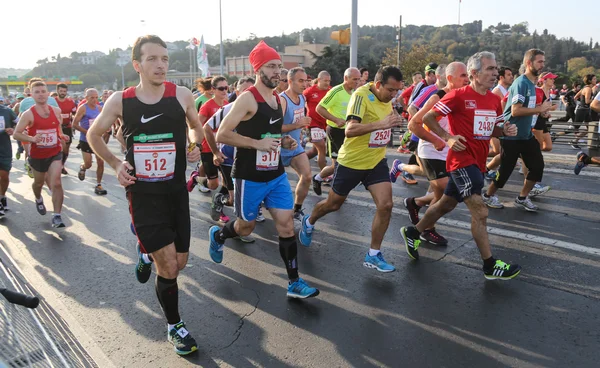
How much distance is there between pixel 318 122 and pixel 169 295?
545 centimetres

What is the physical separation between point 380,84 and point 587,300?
8.34ft

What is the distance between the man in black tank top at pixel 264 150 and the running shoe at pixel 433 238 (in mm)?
1970

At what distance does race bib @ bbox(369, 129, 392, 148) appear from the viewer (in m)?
4.71

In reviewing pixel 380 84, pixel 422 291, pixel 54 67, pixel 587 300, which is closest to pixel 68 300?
pixel 422 291

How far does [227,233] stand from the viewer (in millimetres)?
4680

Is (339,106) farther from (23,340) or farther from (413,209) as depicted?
(23,340)

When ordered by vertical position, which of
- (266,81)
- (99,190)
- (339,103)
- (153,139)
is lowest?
(99,190)

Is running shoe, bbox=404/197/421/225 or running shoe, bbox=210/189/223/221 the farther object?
running shoe, bbox=210/189/223/221

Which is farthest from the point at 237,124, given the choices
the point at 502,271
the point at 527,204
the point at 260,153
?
the point at 527,204

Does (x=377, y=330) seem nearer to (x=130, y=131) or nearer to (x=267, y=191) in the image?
(x=267, y=191)

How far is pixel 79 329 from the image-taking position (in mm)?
3672

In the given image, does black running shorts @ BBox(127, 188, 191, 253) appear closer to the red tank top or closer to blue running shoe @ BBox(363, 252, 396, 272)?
blue running shoe @ BBox(363, 252, 396, 272)

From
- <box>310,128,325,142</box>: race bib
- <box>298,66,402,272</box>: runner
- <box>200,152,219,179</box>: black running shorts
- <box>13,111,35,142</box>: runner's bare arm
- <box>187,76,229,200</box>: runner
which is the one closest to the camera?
<box>298,66,402,272</box>: runner

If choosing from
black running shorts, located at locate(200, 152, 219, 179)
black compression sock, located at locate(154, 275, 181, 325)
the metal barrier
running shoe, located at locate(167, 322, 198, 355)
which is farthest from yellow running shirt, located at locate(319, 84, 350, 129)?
the metal barrier
